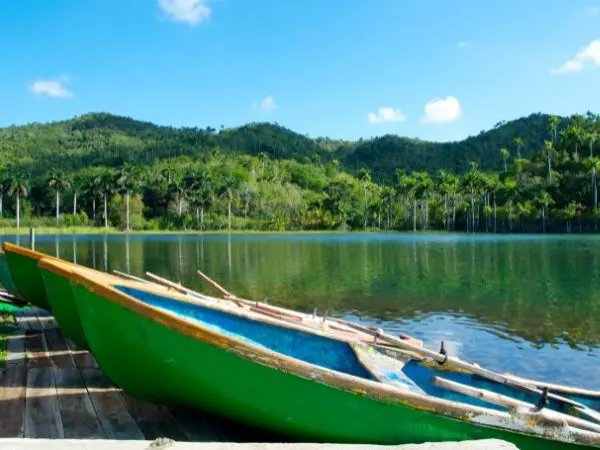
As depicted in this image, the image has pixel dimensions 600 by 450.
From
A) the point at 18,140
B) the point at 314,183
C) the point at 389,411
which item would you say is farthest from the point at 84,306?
the point at 18,140

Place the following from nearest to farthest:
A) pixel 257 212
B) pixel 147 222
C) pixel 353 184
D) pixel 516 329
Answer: pixel 516 329
pixel 147 222
pixel 257 212
pixel 353 184

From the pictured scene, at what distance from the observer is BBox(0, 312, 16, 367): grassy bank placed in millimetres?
8598

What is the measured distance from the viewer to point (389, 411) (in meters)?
4.97

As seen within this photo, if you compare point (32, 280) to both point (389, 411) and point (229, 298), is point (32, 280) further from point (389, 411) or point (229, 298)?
point (389, 411)

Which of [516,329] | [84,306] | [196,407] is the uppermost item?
[84,306]

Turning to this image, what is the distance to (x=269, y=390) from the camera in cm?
516

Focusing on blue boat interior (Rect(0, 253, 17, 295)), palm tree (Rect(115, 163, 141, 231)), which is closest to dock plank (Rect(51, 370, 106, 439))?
blue boat interior (Rect(0, 253, 17, 295))

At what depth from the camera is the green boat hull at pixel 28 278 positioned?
437 inches

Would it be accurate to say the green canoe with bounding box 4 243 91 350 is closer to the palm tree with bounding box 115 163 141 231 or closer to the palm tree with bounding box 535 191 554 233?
the palm tree with bounding box 115 163 141 231

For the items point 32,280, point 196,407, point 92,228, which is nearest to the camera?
point 196,407

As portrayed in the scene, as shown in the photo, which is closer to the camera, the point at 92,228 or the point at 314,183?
the point at 92,228

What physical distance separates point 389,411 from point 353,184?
150 meters

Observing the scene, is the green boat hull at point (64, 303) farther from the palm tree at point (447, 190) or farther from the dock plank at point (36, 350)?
the palm tree at point (447, 190)

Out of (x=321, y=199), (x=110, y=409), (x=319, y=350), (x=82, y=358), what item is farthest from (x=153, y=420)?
(x=321, y=199)
